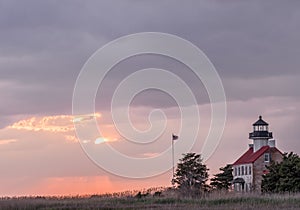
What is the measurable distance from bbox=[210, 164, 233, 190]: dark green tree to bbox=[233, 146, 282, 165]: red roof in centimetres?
152

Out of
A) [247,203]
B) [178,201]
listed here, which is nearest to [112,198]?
[178,201]

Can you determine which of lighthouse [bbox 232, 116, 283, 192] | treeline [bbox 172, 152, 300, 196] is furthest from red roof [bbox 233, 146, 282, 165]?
treeline [bbox 172, 152, 300, 196]

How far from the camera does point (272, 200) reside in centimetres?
5147

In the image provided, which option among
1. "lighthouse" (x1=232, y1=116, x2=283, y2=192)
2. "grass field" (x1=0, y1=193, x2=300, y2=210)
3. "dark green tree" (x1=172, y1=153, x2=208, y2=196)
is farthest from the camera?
"lighthouse" (x1=232, y1=116, x2=283, y2=192)

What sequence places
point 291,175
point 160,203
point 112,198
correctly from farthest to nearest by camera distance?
point 291,175, point 112,198, point 160,203

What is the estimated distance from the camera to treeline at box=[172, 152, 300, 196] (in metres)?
64.6

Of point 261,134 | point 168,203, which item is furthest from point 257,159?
point 168,203

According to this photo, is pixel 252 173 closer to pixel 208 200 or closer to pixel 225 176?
pixel 225 176

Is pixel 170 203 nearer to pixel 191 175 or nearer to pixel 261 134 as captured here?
pixel 191 175

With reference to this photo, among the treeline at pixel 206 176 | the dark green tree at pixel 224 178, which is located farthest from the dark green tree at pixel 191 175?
the dark green tree at pixel 224 178

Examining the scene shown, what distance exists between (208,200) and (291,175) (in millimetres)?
14605

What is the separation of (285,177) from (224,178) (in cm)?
2565

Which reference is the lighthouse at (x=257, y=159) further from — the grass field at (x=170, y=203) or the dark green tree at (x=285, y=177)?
the grass field at (x=170, y=203)

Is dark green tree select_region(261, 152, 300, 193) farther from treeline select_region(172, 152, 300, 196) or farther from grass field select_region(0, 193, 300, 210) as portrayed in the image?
grass field select_region(0, 193, 300, 210)
